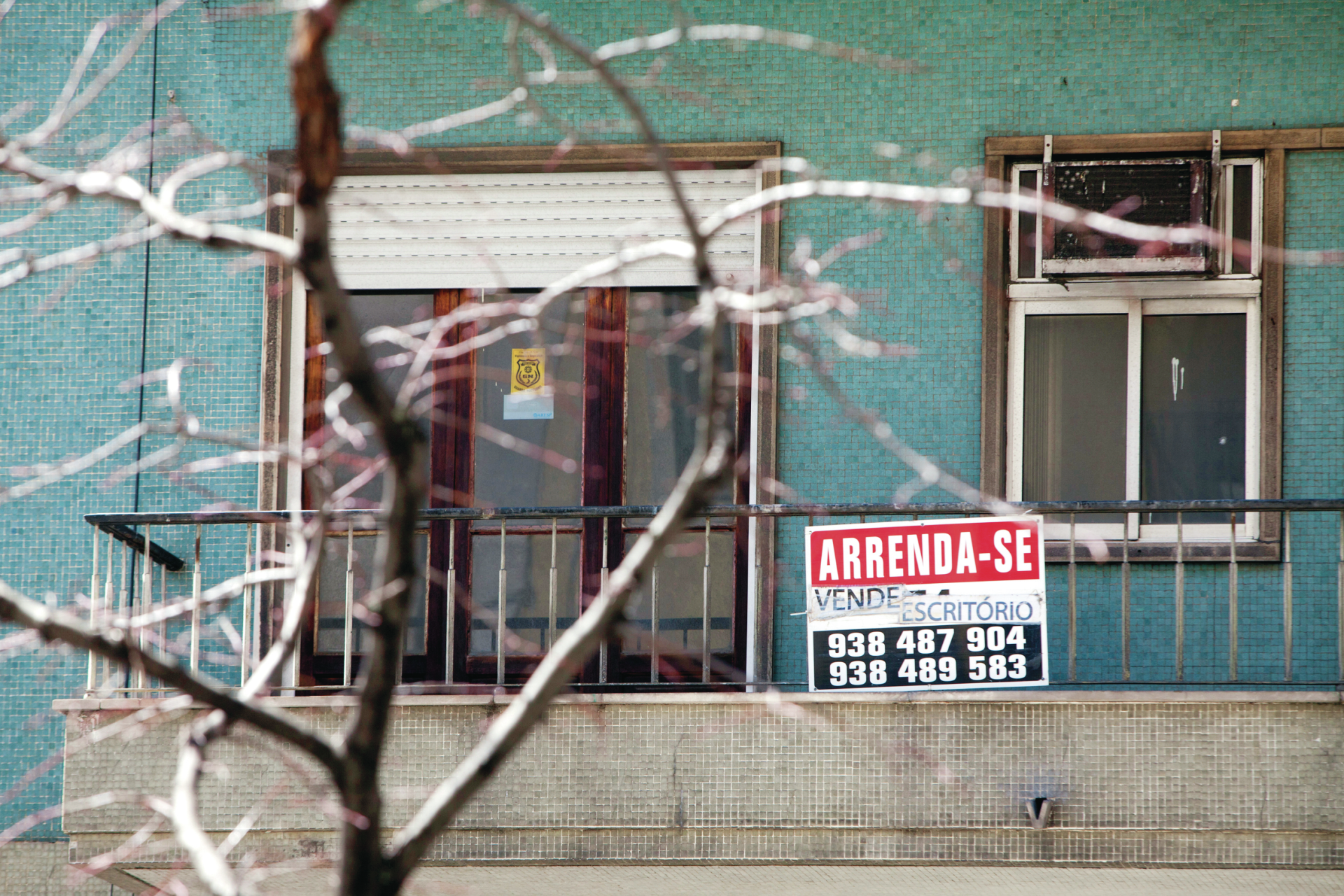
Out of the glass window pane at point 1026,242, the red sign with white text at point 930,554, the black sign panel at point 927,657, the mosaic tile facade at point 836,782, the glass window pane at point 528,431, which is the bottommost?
the mosaic tile facade at point 836,782

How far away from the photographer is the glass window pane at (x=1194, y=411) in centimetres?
661

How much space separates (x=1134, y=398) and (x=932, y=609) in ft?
5.83

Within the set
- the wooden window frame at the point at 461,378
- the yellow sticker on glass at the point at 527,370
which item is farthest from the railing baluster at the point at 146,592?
the yellow sticker on glass at the point at 527,370

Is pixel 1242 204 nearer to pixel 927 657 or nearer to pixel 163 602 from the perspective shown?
pixel 927 657

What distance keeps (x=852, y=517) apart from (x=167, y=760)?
3.14 m

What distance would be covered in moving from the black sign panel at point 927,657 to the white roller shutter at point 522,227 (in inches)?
79.1

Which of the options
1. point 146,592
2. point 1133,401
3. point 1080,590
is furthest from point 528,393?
point 1133,401

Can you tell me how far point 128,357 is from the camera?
6.96 m

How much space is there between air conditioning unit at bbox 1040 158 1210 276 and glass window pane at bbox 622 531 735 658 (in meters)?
2.07

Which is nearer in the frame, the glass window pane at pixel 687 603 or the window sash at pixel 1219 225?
the window sash at pixel 1219 225

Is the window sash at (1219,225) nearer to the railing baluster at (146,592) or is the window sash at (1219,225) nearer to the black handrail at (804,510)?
the black handrail at (804,510)

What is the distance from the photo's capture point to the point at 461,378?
22.9ft

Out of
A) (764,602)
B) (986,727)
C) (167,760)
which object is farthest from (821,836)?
(167,760)

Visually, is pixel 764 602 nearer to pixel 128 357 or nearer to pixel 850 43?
pixel 850 43
